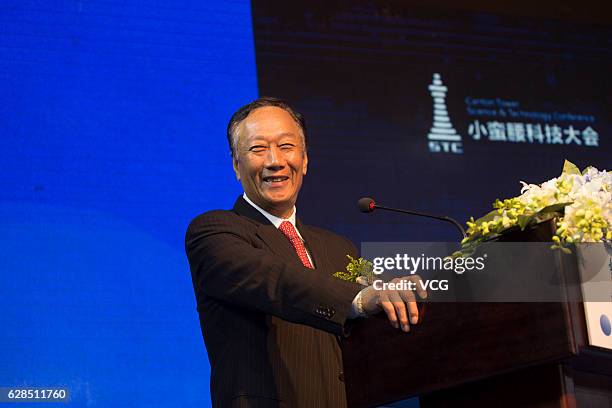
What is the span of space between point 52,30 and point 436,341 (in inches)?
108

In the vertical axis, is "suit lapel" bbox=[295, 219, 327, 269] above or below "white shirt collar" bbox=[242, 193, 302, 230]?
below

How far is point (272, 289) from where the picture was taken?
1783mm

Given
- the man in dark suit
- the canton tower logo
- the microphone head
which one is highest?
the canton tower logo

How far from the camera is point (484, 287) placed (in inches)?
60.1

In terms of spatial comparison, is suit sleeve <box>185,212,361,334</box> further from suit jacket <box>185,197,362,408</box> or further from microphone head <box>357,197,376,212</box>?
microphone head <box>357,197,376,212</box>

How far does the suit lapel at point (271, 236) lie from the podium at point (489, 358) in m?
0.54

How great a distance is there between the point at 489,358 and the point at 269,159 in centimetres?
114

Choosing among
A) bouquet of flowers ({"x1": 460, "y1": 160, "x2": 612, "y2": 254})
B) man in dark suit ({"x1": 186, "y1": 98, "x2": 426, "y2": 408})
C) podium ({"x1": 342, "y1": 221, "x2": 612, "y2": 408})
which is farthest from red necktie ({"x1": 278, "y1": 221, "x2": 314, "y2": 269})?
bouquet of flowers ({"x1": 460, "y1": 160, "x2": 612, "y2": 254})

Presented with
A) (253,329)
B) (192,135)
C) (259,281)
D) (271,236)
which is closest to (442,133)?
(192,135)

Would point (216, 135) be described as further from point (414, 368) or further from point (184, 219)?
point (414, 368)

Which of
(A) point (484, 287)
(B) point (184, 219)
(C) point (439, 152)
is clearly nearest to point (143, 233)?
(B) point (184, 219)

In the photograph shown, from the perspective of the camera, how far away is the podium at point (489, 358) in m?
1.40

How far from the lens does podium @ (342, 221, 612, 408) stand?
1396 millimetres

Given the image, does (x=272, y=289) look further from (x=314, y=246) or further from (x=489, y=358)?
(x=314, y=246)
